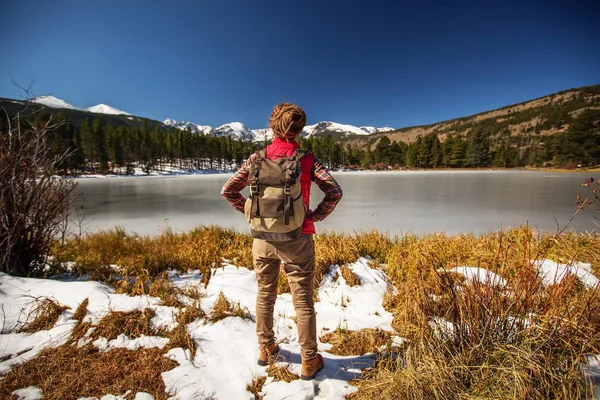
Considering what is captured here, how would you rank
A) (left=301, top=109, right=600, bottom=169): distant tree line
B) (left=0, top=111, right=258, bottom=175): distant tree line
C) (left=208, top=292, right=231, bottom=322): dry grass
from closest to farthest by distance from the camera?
(left=208, top=292, right=231, bottom=322): dry grass
(left=301, top=109, right=600, bottom=169): distant tree line
(left=0, top=111, right=258, bottom=175): distant tree line

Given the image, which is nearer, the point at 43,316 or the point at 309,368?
the point at 309,368

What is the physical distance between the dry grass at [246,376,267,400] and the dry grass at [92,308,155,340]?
1.06 m

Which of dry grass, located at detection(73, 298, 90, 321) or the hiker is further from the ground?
the hiker

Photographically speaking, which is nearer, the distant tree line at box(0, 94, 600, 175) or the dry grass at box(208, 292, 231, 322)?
the dry grass at box(208, 292, 231, 322)

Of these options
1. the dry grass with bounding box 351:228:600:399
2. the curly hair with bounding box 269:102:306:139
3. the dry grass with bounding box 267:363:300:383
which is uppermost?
the curly hair with bounding box 269:102:306:139

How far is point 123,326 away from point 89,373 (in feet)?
1.67

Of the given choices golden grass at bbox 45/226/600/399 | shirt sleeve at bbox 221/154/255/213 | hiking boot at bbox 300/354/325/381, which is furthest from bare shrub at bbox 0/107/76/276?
hiking boot at bbox 300/354/325/381

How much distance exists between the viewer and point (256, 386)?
1.73 meters

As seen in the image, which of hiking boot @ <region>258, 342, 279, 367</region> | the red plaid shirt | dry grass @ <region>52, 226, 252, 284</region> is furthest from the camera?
dry grass @ <region>52, 226, 252, 284</region>

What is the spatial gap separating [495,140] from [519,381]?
→ 12469cm

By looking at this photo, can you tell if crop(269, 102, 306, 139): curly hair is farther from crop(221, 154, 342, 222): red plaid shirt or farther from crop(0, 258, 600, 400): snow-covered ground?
crop(0, 258, 600, 400): snow-covered ground

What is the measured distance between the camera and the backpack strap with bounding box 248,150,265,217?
5.31 ft

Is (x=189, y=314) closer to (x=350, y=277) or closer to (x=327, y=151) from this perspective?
(x=350, y=277)

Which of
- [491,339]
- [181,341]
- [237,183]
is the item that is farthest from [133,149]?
[491,339]
